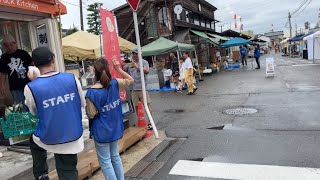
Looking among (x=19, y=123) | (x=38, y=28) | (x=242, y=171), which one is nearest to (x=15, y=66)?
(x=19, y=123)

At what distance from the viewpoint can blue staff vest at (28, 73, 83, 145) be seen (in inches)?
123

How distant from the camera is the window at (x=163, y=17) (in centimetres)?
2475

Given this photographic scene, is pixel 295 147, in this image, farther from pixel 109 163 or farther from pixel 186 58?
pixel 186 58

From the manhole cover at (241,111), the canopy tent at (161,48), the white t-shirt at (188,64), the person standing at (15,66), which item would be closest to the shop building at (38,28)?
the person standing at (15,66)

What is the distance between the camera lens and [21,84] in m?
5.51

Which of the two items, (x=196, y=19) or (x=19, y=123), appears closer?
(x=19, y=123)

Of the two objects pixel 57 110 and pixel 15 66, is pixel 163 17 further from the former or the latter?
pixel 57 110

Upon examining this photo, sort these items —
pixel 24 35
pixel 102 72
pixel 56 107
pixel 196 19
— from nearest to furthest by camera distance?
pixel 56 107 → pixel 102 72 → pixel 24 35 → pixel 196 19

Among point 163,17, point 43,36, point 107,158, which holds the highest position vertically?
point 163,17

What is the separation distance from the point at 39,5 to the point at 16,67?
1547 mm

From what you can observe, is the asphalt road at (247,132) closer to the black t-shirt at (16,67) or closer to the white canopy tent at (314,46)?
the black t-shirt at (16,67)

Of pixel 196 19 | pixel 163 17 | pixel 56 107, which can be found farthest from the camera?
pixel 196 19

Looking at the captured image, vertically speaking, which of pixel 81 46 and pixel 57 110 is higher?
pixel 81 46

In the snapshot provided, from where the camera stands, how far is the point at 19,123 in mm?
3996
